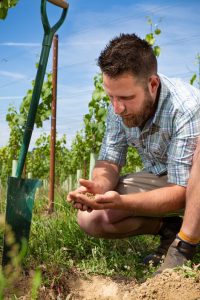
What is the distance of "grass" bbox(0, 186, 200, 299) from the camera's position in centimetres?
296

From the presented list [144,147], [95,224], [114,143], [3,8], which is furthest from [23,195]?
[3,8]

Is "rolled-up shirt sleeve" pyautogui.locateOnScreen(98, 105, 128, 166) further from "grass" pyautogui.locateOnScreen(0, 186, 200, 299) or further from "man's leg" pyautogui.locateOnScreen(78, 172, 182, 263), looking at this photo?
"grass" pyautogui.locateOnScreen(0, 186, 200, 299)

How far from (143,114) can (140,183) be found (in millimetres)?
618

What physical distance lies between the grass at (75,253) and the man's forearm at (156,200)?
1.42 feet

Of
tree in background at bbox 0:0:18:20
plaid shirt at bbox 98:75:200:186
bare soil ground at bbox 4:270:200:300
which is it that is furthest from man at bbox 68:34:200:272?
tree in background at bbox 0:0:18:20

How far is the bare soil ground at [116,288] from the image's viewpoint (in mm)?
2105

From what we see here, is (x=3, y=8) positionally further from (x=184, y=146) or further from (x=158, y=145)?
(x=184, y=146)

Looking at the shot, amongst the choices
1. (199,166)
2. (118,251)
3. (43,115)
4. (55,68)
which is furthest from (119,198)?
(43,115)

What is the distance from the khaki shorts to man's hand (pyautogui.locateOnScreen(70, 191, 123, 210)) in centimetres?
65

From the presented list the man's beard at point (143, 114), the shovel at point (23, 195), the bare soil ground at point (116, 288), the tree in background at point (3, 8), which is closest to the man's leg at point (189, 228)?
the bare soil ground at point (116, 288)

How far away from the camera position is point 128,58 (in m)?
2.73

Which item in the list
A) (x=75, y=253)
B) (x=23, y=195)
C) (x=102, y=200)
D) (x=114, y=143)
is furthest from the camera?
(x=75, y=253)

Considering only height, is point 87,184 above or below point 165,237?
above

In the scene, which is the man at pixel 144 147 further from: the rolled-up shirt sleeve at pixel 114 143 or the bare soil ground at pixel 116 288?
the bare soil ground at pixel 116 288
